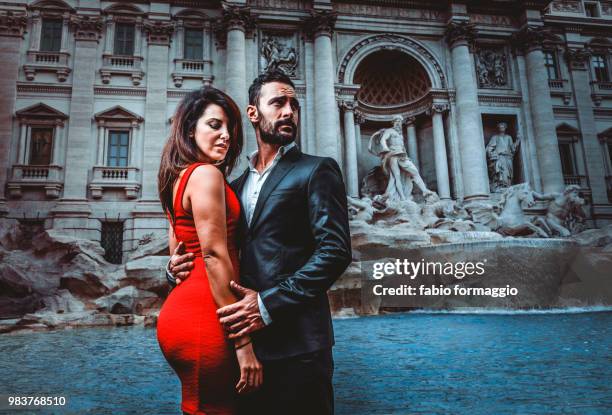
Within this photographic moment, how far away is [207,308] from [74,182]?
53.8 feet

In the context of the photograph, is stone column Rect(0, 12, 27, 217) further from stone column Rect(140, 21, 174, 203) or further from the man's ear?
the man's ear

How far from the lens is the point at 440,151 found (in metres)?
17.9

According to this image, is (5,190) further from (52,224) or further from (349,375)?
(349,375)

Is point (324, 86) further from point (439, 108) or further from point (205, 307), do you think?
point (205, 307)

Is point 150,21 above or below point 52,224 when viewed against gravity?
above

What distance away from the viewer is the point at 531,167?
18469 millimetres

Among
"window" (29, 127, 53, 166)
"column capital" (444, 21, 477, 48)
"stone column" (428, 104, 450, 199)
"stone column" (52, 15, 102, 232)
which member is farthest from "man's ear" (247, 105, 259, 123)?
"column capital" (444, 21, 477, 48)

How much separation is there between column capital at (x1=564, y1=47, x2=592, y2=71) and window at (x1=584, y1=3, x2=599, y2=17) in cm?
285

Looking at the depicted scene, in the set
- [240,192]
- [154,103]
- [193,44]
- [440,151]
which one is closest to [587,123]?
[440,151]

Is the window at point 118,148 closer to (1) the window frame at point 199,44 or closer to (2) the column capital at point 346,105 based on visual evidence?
(1) the window frame at point 199,44

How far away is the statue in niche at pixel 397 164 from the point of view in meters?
15.7

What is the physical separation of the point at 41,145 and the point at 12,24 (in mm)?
5005

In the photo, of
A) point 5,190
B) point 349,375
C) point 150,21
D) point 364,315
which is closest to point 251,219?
point 349,375

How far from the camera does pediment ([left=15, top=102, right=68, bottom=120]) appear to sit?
1586 cm
